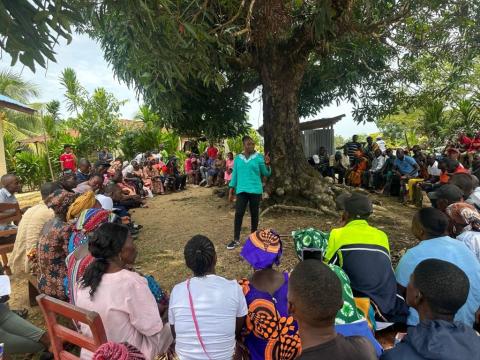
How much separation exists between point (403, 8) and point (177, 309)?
262 inches

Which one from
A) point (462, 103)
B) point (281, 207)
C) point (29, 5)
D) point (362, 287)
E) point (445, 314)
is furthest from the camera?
point (462, 103)

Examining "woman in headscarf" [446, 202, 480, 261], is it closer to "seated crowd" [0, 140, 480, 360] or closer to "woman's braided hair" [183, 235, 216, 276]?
"seated crowd" [0, 140, 480, 360]

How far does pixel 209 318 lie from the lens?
1974 mm

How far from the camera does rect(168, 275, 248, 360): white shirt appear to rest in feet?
6.44

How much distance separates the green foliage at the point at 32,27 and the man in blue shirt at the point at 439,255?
2648mm

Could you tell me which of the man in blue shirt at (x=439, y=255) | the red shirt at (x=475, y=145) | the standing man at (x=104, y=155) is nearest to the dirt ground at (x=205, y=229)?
the man in blue shirt at (x=439, y=255)

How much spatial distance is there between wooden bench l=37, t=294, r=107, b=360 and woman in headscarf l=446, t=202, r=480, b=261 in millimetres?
2672

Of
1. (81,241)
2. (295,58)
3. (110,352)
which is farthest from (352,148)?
(110,352)

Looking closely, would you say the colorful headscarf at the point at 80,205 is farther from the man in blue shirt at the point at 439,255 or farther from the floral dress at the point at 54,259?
the man in blue shirt at the point at 439,255

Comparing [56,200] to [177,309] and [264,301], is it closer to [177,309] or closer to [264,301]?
[177,309]

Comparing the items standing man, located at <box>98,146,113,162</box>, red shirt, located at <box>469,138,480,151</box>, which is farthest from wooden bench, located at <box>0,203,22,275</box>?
standing man, located at <box>98,146,113,162</box>

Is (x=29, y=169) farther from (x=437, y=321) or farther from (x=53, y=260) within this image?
(x=437, y=321)

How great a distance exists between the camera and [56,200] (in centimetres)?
352

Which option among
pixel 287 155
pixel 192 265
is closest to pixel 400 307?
pixel 192 265
